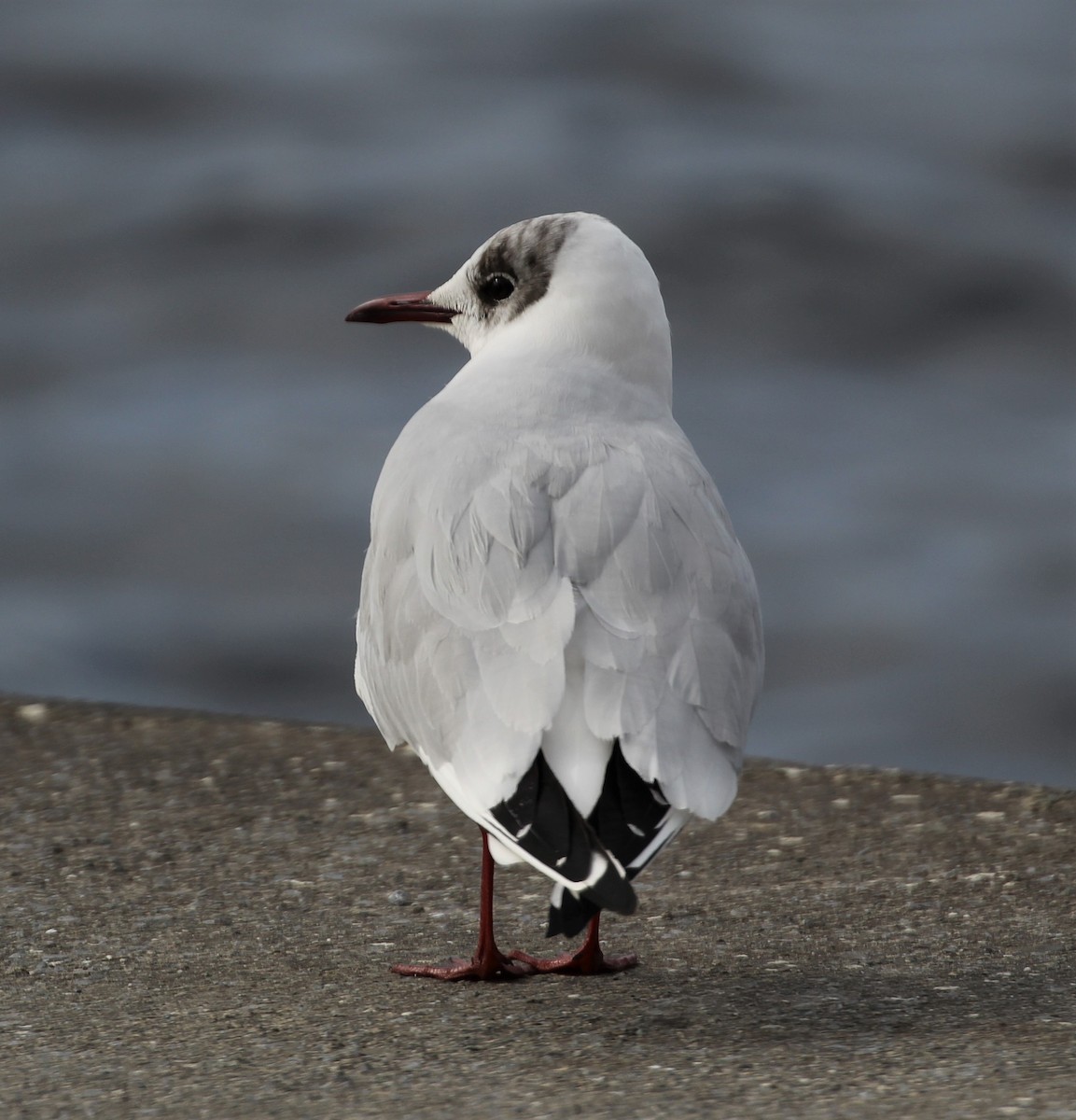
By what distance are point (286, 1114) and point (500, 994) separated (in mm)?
706

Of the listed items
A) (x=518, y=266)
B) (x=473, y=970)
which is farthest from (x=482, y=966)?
(x=518, y=266)

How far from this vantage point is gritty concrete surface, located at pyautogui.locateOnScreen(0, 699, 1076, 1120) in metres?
2.64

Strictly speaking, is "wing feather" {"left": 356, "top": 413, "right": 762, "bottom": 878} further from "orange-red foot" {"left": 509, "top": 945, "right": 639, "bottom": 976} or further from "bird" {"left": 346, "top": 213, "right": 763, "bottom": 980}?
"orange-red foot" {"left": 509, "top": 945, "right": 639, "bottom": 976}

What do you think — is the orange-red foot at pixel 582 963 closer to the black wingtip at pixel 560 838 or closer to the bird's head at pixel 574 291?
the black wingtip at pixel 560 838

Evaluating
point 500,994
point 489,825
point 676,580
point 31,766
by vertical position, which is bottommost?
point 31,766

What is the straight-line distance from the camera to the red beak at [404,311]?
4117 mm

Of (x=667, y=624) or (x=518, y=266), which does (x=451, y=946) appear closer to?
(x=667, y=624)

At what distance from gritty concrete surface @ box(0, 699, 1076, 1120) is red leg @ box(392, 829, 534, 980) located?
1.6 inches

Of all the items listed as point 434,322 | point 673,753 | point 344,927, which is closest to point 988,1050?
point 673,753

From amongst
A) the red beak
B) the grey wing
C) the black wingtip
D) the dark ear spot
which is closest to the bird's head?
the dark ear spot

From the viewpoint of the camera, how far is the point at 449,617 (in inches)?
123

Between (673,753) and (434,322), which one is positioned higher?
(434,322)

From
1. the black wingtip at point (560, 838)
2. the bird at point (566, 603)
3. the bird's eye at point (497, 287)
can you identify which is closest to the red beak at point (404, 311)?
the bird's eye at point (497, 287)

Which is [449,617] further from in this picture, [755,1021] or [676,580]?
[755,1021]
